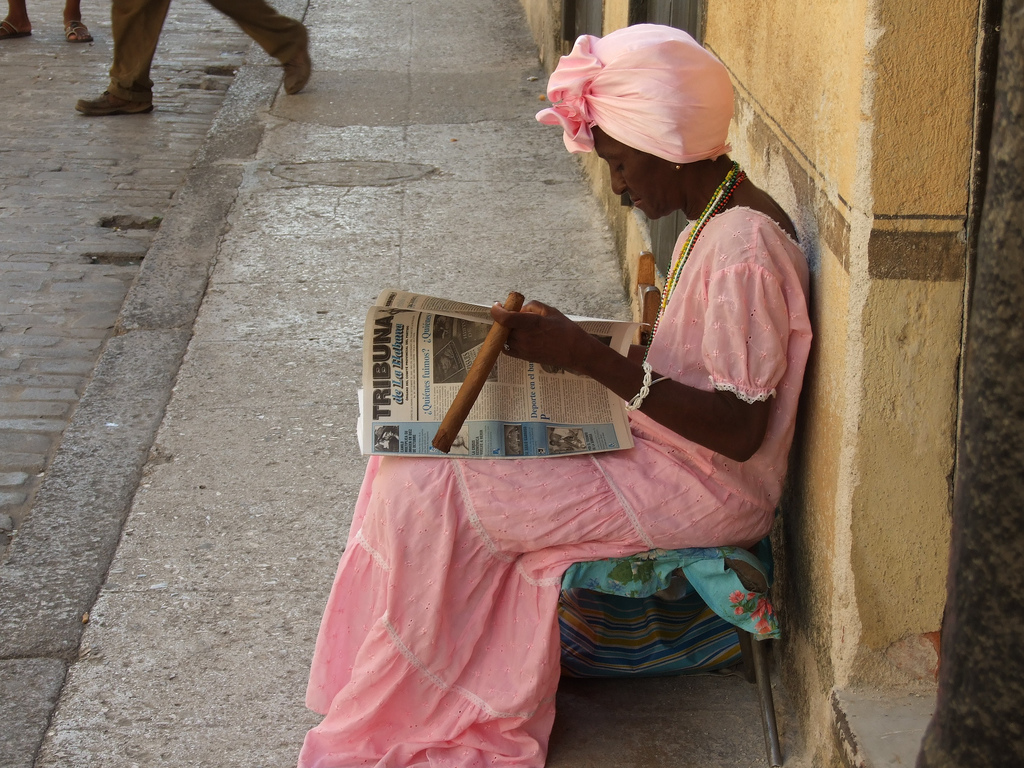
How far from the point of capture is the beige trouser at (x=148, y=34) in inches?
289

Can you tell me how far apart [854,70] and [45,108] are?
698 cm

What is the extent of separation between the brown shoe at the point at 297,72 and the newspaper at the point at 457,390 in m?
5.74

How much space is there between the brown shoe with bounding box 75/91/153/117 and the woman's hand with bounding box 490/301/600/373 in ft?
20.4

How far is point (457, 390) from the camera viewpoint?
94.7 inches

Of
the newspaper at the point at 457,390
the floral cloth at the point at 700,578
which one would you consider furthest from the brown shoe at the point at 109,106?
the floral cloth at the point at 700,578

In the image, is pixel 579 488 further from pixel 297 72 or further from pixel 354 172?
pixel 297 72

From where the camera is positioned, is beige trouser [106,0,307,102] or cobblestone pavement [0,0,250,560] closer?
cobblestone pavement [0,0,250,560]

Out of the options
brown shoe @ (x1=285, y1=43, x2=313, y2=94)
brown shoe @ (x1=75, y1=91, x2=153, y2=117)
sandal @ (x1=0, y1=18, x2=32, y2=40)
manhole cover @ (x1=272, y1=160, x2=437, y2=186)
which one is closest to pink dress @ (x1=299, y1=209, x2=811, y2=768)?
manhole cover @ (x1=272, y1=160, x2=437, y2=186)

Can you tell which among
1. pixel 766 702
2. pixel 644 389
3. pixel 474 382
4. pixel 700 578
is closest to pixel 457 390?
pixel 474 382

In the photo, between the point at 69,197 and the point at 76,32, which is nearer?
the point at 69,197

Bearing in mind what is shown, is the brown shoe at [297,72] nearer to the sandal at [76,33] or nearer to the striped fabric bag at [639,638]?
the sandal at [76,33]

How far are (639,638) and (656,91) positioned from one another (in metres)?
1.23

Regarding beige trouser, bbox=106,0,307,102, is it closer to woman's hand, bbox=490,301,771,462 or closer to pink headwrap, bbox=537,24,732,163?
pink headwrap, bbox=537,24,732,163

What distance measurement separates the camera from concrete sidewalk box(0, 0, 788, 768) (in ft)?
8.43
